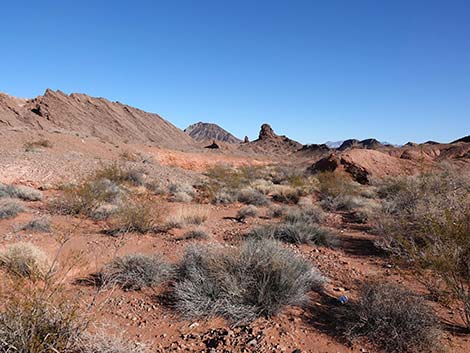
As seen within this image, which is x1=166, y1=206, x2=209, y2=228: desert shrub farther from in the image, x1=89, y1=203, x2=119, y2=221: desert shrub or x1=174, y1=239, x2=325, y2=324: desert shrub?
x1=174, y1=239, x2=325, y2=324: desert shrub

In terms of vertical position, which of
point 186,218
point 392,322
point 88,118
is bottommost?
point 392,322

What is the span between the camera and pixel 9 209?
8.02 meters

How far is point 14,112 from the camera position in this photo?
45344 mm

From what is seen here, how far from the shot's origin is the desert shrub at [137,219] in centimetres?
A: 756

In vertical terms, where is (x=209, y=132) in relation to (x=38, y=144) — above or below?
above

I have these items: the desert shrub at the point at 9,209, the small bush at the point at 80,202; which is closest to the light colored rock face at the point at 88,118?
the small bush at the point at 80,202

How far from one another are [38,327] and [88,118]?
6397 cm

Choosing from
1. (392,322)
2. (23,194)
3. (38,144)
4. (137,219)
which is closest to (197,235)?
(137,219)

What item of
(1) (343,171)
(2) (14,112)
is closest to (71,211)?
(1) (343,171)

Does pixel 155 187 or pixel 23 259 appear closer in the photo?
pixel 23 259

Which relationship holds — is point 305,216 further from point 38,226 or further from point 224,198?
point 38,226

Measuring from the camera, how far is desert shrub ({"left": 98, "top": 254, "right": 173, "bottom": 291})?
4789 mm

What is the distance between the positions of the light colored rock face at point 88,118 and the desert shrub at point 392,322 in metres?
34.8

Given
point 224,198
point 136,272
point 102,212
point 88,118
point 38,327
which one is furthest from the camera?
point 88,118
